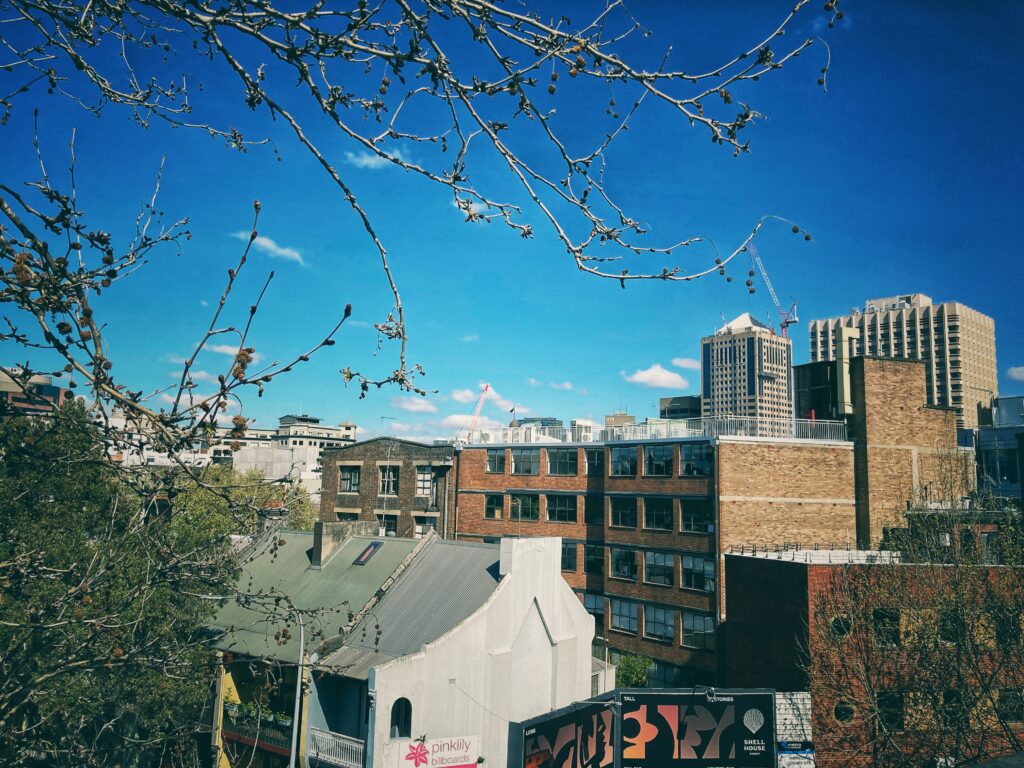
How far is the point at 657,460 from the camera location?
44.2m

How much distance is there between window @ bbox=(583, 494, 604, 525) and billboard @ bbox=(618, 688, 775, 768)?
1967 centimetres

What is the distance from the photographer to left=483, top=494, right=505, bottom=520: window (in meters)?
53.0

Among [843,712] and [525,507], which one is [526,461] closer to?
[525,507]

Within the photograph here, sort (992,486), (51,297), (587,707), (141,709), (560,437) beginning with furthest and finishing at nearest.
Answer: (560,437) < (992,486) < (587,707) < (141,709) < (51,297)

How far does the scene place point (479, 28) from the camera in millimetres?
5133

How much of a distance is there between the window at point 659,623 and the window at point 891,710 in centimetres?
1335

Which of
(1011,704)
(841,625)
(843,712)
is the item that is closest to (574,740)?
(843,712)

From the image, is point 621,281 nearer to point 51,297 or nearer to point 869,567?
point 51,297

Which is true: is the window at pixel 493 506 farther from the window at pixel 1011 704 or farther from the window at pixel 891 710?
the window at pixel 1011 704

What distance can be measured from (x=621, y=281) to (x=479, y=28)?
2.12 m

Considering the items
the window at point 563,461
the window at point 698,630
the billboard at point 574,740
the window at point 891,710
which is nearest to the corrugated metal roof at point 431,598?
the billboard at point 574,740

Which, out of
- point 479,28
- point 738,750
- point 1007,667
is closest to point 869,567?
point 1007,667

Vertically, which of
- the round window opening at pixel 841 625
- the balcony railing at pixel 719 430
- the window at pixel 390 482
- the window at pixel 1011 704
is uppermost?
the balcony railing at pixel 719 430

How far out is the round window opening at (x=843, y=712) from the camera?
1156 inches
